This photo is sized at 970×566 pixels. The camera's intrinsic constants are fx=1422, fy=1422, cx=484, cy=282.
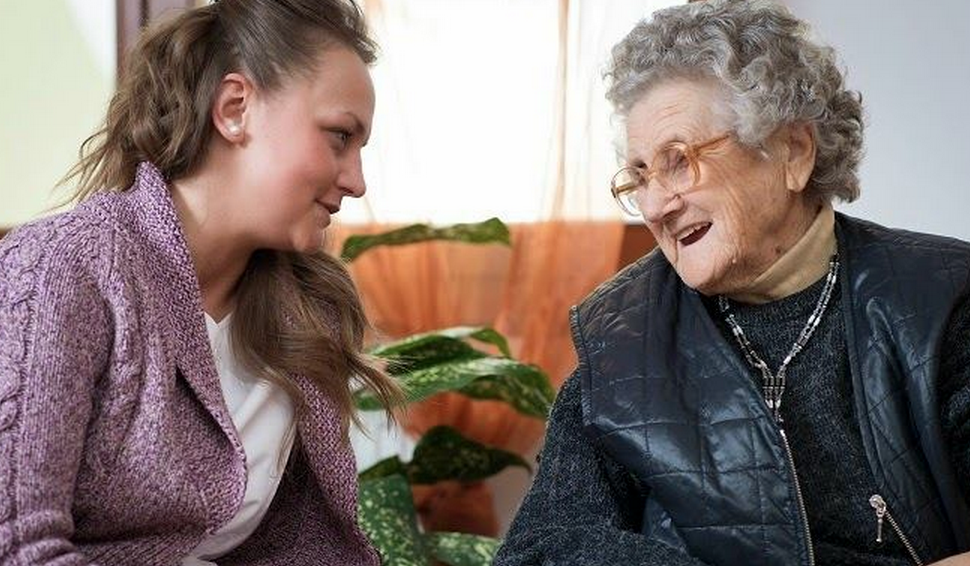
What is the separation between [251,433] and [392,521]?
726 millimetres

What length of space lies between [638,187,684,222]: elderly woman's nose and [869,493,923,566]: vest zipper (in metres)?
0.42

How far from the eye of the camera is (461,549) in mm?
2498

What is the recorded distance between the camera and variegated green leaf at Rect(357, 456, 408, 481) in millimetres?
2607

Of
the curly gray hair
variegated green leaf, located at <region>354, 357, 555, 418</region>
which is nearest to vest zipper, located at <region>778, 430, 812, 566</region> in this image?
the curly gray hair

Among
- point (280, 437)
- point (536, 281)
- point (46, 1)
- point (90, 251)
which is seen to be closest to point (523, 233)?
point (536, 281)

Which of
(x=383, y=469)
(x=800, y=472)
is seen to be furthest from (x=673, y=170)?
(x=383, y=469)

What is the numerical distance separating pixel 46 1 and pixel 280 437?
4.78 feet

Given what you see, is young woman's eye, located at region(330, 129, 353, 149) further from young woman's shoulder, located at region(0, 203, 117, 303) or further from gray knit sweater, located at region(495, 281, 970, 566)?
gray knit sweater, located at region(495, 281, 970, 566)

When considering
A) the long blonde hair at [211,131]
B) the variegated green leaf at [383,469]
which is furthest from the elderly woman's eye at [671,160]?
the variegated green leaf at [383,469]

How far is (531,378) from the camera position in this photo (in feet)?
8.51

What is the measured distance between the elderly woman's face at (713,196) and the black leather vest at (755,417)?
0.25 feet

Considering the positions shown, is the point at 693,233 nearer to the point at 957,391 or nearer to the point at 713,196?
the point at 713,196

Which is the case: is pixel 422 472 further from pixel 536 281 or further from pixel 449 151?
pixel 449 151

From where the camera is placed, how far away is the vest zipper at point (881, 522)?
167 cm
